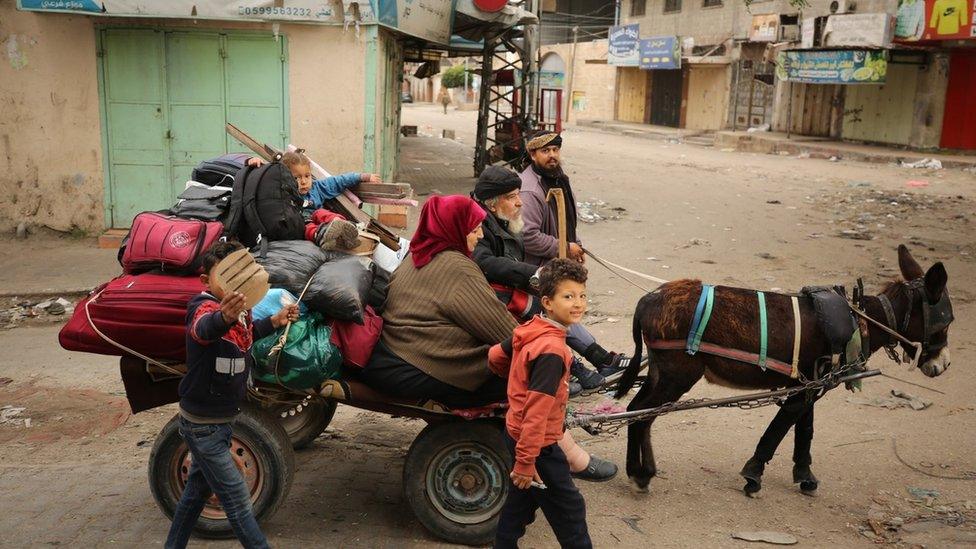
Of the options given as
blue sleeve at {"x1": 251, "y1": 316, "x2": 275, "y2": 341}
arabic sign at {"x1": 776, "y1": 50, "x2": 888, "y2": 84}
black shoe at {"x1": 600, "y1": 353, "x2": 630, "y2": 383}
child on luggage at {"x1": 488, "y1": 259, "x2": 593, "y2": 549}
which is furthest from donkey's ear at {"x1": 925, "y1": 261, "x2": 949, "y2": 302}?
arabic sign at {"x1": 776, "y1": 50, "x2": 888, "y2": 84}

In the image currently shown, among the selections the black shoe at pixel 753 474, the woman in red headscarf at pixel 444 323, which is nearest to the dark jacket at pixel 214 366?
the woman in red headscarf at pixel 444 323

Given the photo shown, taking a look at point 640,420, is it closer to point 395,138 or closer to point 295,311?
point 295,311

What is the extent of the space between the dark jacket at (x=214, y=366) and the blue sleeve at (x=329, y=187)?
1683mm

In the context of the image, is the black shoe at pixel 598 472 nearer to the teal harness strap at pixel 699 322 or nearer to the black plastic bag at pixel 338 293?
the teal harness strap at pixel 699 322

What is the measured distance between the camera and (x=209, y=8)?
10281mm

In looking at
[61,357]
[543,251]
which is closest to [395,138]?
[61,357]

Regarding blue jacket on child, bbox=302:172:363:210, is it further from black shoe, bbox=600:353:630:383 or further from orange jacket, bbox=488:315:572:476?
orange jacket, bbox=488:315:572:476

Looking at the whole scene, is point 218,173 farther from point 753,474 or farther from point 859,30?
point 859,30

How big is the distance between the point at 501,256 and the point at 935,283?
7.52 feet

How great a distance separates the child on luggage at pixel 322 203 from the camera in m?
4.29

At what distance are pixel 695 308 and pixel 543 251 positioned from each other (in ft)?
3.77

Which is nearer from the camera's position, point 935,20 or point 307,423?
point 307,423

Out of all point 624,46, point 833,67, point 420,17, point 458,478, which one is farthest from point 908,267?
point 624,46

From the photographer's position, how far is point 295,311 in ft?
11.7
